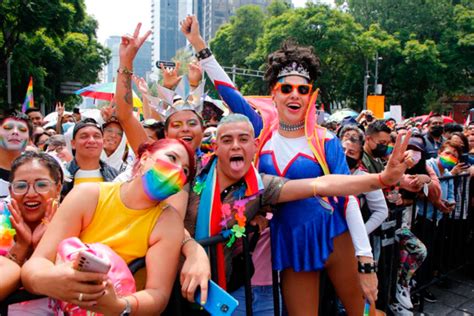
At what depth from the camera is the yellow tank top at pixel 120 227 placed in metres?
1.95

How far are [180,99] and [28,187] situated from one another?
139 centimetres

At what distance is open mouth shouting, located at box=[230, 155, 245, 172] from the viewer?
2.39 m

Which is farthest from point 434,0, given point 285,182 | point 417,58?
point 285,182

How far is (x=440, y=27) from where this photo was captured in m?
38.2

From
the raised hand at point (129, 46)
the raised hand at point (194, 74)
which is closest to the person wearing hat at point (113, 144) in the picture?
the raised hand at point (194, 74)

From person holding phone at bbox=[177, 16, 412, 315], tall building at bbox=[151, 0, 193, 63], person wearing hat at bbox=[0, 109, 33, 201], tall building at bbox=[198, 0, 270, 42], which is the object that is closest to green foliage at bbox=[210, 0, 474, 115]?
person wearing hat at bbox=[0, 109, 33, 201]

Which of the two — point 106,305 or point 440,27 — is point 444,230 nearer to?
point 106,305

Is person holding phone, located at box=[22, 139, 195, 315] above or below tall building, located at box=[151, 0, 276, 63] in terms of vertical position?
below

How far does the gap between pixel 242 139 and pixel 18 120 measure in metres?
2.21

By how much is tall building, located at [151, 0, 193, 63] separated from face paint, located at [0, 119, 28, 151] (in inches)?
6663

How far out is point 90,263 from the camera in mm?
1424

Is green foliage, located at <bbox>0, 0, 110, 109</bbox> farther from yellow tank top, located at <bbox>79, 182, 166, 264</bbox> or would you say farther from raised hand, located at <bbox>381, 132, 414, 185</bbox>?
raised hand, located at <bbox>381, 132, 414, 185</bbox>

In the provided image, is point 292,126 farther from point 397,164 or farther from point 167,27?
point 167,27

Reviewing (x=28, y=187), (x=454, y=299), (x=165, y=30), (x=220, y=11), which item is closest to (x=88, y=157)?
(x=28, y=187)
